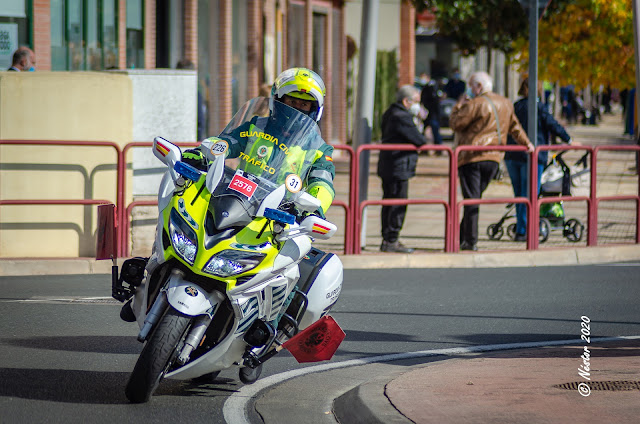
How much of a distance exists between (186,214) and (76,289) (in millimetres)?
4763

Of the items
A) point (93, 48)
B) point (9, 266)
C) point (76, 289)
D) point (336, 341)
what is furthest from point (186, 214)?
point (93, 48)

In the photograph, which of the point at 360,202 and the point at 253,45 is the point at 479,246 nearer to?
the point at 360,202

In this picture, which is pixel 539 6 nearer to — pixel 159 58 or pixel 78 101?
pixel 78 101

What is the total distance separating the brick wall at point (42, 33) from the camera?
17141mm

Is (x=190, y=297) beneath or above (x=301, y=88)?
beneath

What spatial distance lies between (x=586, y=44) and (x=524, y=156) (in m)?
13.5

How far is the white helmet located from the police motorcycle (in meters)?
0.17

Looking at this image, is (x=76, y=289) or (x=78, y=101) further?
(x=78, y=101)

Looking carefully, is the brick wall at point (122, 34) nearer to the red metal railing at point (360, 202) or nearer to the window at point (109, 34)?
the window at point (109, 34)

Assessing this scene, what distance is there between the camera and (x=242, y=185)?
609cm

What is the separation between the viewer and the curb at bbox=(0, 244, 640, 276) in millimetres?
11625

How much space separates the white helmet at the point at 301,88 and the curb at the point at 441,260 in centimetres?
555

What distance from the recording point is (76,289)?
1052 cm

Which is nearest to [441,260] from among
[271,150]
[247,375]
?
[247,375]
